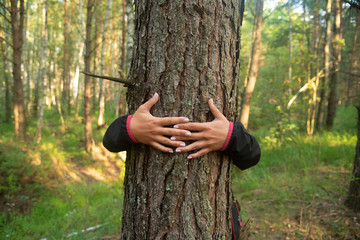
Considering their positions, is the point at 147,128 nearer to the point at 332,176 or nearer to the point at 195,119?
the point at 195,119

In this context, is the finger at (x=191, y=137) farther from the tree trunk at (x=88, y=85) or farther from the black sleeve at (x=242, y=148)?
the tree trunk at (x=88, y=85)

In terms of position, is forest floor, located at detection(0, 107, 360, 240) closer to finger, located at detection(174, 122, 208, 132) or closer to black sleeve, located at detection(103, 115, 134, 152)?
black sleeve, located at detection(103, 115, 134, 152)

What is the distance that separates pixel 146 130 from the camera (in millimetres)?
1291

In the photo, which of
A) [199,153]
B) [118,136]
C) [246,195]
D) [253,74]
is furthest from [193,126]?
[253,74]

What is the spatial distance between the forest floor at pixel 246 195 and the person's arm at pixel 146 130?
2.29 metres

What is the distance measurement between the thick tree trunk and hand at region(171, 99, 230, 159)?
7 centimetres

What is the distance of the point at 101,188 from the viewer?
227 inches

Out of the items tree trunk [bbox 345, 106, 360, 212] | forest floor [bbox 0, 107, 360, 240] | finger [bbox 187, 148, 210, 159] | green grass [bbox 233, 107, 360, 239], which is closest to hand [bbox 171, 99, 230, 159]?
finger [bbox 187, 148, 210, 159]

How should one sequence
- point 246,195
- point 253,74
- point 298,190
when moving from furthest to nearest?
point 253,74 → point 246,195 → point 298,190

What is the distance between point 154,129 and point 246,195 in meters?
3.78

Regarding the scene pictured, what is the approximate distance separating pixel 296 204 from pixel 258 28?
4819mm

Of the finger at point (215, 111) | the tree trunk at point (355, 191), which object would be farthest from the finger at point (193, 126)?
the tree trunk at point (355, 191)

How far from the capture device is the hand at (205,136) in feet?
4.19

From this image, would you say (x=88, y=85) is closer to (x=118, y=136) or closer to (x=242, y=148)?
(x=118, y=136)
